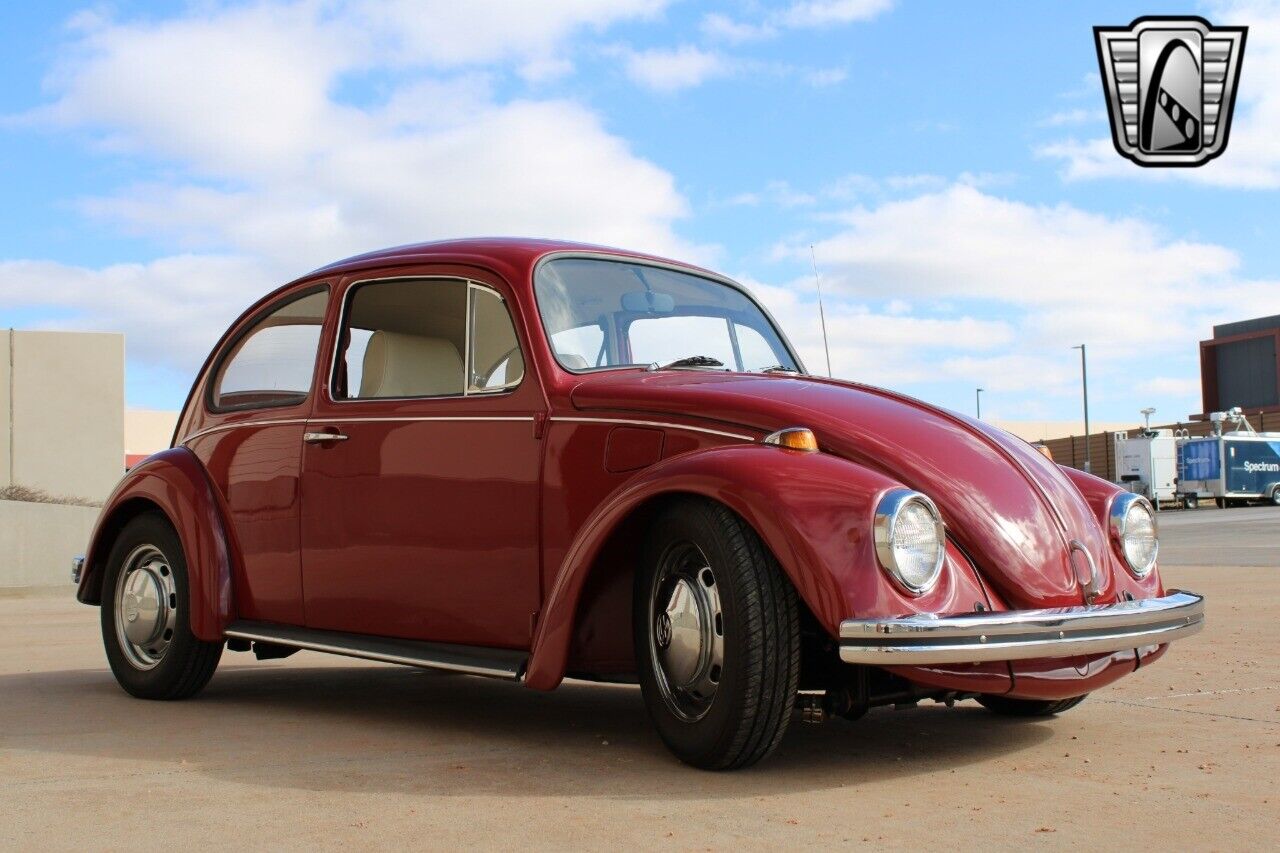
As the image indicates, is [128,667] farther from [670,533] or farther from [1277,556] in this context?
[1277,556]

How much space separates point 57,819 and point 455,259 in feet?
8.78

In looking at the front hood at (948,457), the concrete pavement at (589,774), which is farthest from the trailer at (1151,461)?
the front hood at (948,457)

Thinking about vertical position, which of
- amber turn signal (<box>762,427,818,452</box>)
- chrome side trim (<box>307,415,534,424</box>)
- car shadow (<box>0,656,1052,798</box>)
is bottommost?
car shadow (<box>0,656,1052,798</box>)

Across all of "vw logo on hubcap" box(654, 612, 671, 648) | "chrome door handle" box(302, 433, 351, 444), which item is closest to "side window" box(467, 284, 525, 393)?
"chrome door handle" box(302, 433, 351, 444)

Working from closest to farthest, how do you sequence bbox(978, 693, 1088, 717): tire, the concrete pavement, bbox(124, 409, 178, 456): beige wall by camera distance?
the concrete pavement < bbox(978, 693, 1088, 717): tire < bbox(124, 409, 178, 456): beige wall

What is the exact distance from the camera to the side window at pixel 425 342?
5.31 m

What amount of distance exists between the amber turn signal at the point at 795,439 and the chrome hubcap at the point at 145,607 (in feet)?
10.7

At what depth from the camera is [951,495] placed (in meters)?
4.25

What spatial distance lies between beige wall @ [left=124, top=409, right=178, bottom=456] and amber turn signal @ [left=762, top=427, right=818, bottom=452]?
89.2 meters

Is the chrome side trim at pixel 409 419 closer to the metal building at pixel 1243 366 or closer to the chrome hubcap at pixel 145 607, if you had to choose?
the chrome hubcap at pixel 145 607

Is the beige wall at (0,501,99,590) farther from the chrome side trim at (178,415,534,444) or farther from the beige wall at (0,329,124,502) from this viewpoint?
the chrome side trim at (178,415,534,444)

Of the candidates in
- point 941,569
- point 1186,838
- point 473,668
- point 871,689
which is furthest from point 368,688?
point 1186,838

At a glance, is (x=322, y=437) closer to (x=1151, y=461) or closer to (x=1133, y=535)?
(x=1133, y=535)

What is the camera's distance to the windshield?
530 cm
